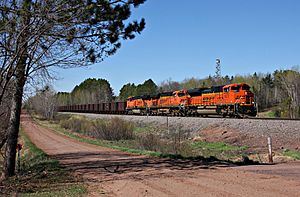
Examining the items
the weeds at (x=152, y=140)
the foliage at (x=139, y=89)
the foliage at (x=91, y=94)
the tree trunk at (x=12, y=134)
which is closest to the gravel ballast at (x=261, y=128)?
the weeds at (x=152, y=140)

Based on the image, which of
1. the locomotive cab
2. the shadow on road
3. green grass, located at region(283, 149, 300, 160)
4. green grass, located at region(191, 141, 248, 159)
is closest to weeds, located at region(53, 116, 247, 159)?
green grass, located at region(191, 141, 248, 159)

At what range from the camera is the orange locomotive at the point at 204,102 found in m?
32.3

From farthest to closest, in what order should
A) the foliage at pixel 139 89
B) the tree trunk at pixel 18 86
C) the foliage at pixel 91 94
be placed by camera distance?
1. the foliage at pixel 91 94
2. the foliage at pixel 139 89
3. the tree trunk at pixel 18 86

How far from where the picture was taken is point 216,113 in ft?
117

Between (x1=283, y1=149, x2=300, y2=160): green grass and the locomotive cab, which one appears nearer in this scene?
(x1=283, y1=149, x2=300, y2=160): green grass

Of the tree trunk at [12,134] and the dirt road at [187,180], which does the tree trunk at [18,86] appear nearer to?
the tree trunk at [12,134]

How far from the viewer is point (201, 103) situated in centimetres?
3856

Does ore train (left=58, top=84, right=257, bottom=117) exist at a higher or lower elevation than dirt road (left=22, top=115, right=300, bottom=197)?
higher

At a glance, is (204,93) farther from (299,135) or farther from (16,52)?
(16,52)

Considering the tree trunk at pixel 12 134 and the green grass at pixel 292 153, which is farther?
the green grass at pixel 292 153

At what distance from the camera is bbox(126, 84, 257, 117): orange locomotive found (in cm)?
3234

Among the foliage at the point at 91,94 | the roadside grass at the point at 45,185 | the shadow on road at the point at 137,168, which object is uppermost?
the foliage at the point at 91,94

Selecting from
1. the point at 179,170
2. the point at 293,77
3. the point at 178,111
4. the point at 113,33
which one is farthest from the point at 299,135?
the point at 293,77

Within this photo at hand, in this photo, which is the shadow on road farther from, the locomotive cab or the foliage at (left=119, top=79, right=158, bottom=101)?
the foliage at (left=119, top=79, right=158, bottom=101)
